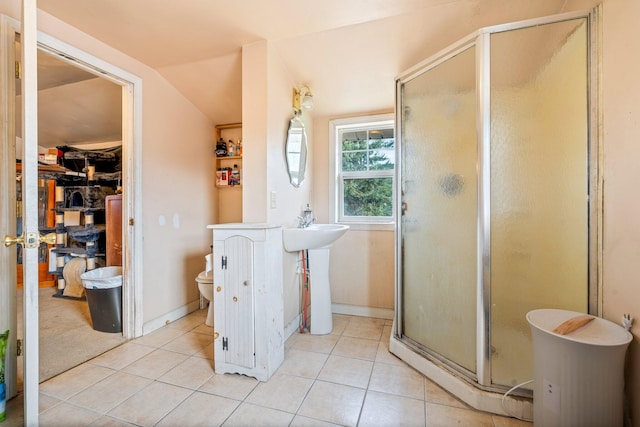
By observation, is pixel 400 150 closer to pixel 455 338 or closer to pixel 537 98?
pixel 537 98

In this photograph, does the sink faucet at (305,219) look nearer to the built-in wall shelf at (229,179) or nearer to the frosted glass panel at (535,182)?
the built-in wall shelf at (229,179)

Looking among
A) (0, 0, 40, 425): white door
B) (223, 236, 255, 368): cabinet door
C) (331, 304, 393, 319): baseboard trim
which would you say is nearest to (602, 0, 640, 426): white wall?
(331, 304, 393, 319): baseboard trim

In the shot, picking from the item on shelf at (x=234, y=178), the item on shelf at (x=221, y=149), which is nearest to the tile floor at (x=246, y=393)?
the item on shelf at (x=234, y=178)

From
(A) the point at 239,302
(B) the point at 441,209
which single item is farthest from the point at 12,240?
(B) the point at 441,209

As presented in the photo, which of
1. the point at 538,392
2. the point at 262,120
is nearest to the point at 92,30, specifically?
the point at 262,120

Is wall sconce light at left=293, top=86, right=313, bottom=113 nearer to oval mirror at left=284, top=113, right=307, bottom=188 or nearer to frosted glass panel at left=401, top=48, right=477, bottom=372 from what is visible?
oval mirror at left=284, top=113, right=307, bottom=188

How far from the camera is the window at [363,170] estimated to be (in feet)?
8.98

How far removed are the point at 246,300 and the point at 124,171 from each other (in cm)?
148

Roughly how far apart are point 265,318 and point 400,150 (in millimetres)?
1541

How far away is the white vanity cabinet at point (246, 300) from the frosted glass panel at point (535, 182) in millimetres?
1271

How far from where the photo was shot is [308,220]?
8.18 feet

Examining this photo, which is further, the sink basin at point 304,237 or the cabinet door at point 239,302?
the sink basin at point 304,237

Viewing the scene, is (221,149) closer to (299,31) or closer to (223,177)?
(223,177)

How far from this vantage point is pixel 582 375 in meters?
1.02
